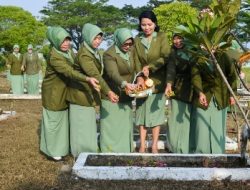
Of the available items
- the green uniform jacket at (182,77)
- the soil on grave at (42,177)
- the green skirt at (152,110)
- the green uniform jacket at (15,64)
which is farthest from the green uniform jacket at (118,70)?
the green uniform jacket at (15,64)

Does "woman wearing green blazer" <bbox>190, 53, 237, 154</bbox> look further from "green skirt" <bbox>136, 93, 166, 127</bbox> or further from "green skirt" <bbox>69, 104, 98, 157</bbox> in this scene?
"green skirt" <bbox>69, 104, 98, 157</bbox>

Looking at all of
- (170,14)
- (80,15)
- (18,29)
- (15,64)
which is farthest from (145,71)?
(80,15)

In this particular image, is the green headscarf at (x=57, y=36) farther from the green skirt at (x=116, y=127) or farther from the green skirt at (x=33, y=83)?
the green skirt at (x=33, y=83)

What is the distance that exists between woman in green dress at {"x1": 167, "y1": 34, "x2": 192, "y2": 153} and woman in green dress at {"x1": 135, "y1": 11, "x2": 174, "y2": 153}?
0.15 metres

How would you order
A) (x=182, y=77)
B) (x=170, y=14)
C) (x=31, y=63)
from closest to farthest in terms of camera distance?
1. (x=182, y=77)
2. (x=31, y=63)
3. (x=170, y=14)

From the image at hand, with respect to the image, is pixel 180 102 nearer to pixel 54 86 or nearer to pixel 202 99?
pixel 202 99

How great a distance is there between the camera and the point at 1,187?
523 centimetres

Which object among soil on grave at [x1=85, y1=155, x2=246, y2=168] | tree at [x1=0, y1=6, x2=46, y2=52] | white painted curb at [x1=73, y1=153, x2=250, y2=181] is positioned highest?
white painted curb at [x1=73, y1=153, x2=250, y2=181]

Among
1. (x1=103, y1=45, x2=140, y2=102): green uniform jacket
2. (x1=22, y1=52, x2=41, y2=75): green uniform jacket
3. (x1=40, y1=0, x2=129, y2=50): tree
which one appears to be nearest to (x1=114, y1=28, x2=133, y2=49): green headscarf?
(x1=103, y1=45, x2=140, y2=102): green uniform jacket

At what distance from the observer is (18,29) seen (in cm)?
3541

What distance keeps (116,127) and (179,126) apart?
885mm

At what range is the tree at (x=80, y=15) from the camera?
43562 mm

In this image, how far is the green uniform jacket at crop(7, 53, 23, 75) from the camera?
1609 cm

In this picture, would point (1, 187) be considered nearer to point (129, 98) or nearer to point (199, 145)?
point (129, 98)
